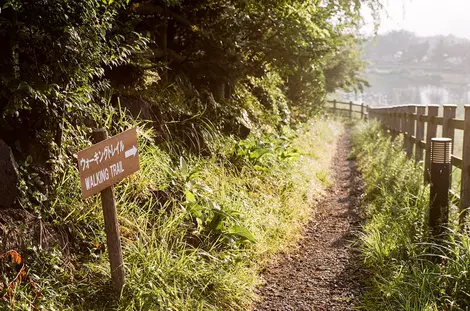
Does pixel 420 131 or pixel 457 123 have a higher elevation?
pixel 457 123

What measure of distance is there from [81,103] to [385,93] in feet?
319

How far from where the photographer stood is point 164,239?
439 cm

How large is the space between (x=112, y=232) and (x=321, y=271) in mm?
2581

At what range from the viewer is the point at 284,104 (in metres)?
12.1

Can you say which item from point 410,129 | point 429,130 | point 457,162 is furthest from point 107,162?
point 410,129

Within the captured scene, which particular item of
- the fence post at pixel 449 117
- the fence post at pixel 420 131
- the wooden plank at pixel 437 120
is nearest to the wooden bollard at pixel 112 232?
the fence post at pixel 449 117

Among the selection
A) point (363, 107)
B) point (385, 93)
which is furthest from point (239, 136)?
point (385, 93)

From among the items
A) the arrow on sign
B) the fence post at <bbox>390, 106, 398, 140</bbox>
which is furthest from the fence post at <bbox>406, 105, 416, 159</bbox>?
the arrow on sign

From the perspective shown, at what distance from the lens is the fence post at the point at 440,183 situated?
4.64 m

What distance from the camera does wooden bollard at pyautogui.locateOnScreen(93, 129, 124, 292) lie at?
11.6ft

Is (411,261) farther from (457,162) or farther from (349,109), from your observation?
(349,109)

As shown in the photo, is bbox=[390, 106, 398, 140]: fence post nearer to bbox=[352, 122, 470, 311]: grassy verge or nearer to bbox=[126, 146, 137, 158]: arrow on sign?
bbox=[352, 122, 470, 311]: grassy verge

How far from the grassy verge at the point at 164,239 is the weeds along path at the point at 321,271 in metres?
0.19

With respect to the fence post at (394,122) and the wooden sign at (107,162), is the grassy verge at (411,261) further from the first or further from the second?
the fence post at (394,122)
